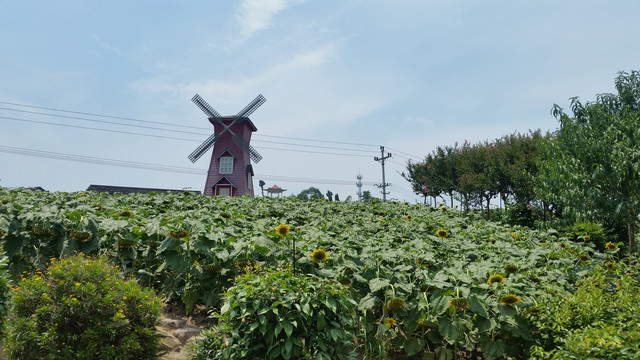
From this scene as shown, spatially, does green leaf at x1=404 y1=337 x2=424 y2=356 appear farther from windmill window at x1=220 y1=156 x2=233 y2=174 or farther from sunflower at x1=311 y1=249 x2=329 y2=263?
windmill window at x1=220 y1=156 x2=233 y2=174

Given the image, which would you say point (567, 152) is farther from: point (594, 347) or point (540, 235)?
point (594, 347)

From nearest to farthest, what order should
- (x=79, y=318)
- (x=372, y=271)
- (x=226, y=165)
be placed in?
(x=79, y=318)
(x=372, y=271)
(x=226, y=165)

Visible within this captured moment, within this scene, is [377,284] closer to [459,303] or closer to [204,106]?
[459,303]

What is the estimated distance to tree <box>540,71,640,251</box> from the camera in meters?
8.58

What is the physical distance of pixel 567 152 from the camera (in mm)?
9914

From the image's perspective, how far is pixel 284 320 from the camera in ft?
9.53

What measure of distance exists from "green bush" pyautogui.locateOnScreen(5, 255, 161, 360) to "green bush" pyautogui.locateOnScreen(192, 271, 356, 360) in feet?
2.78

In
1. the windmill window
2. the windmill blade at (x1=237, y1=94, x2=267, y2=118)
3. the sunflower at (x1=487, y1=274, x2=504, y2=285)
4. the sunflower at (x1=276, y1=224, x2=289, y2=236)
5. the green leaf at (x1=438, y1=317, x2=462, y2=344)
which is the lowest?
the green leaf at (x1=438, y1=317, x2=462, y2=344)

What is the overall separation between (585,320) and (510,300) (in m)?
0.61

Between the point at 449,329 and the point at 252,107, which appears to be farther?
the point at 252,107

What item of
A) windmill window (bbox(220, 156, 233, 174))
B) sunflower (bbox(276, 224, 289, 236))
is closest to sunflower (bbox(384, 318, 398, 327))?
sunflower (bbox(276, 224, 289, 236))

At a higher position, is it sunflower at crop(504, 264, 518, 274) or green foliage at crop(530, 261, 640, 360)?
sunflower at crop(504, 264, 518, 274)

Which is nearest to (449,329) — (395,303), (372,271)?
(395,303)

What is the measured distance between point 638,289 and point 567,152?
686 centimetres
